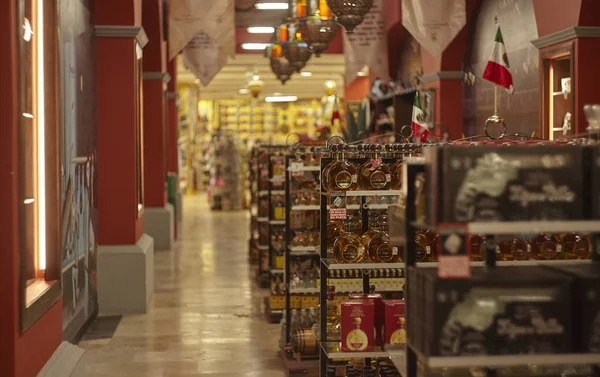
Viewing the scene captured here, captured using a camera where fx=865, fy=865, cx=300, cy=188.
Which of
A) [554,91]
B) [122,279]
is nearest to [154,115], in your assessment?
[122,279]

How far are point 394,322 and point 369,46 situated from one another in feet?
26.4

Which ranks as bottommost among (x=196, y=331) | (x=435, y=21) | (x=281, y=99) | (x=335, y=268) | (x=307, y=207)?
(x=196, y=331)

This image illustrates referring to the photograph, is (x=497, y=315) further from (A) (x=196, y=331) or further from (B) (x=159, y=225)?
(B) (x=159, y=225)

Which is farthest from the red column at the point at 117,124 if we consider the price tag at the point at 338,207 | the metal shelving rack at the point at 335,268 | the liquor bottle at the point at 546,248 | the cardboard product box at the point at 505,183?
the cardboard product box at the point at 505,183

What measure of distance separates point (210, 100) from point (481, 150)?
98.6 ft

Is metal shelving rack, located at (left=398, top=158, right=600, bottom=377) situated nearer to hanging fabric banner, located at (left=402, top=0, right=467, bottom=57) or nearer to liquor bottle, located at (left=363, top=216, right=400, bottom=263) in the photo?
liquor bottle, located at (left=363, top=216, right=400, bottom=263)

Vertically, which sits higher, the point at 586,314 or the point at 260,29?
the point at 260,29

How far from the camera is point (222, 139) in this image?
23484mm

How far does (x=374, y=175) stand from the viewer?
5.38 meters

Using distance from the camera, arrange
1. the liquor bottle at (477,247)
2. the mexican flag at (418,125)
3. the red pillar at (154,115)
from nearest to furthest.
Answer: the liquor bottle at (477,247)
the mexican flag at (418,125)
the red pillar at (154,115)

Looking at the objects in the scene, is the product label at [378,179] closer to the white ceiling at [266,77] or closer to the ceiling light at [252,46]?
the white ceiling at [266,77]

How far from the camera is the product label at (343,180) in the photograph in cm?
537

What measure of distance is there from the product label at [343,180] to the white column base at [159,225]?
869 centimetres

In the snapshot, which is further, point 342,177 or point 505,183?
point 342,177
